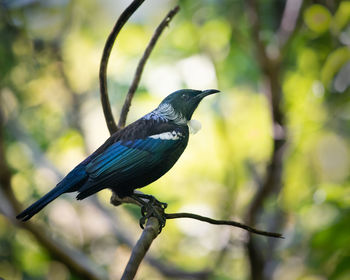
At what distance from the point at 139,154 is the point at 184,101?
521mm

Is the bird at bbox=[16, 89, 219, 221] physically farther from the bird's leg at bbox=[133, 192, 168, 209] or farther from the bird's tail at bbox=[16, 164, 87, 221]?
the bird's leg at bbox=[133, 192, 168, 209]

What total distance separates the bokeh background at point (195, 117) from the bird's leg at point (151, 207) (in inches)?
86.7

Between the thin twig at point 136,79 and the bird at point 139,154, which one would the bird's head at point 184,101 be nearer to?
the bird at point 139,154

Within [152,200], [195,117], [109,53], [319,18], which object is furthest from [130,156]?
[319,18]

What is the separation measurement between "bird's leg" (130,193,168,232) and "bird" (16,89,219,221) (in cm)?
11

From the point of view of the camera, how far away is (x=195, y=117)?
6.68 meters

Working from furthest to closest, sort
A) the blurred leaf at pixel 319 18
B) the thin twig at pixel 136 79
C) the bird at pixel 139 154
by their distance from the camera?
the blurred leaf at pixel 319 18 < the thin twig at pixel 136 79 < the bird at pixel 139 154

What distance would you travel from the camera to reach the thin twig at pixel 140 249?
265 cm

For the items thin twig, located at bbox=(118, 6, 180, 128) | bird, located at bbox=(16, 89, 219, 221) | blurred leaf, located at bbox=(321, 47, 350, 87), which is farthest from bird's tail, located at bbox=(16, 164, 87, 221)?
blurred leaf, located at bbox=(321, 47, 350, 87)

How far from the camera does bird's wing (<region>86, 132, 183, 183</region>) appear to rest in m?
3.46

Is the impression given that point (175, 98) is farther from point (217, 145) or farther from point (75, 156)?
point (75, 156)

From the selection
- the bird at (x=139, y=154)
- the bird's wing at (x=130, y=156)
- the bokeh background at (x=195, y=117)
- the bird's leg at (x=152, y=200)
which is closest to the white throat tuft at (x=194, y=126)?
the bird at (x=139, y=154)

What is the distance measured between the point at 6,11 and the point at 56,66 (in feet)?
Result: 4.77

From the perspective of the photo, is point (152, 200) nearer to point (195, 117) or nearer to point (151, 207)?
point (151, 207)
